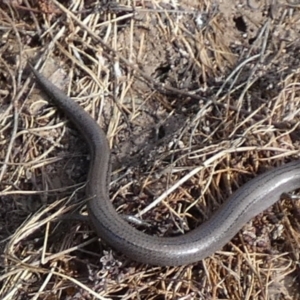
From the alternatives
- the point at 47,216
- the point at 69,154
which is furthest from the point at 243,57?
the point at 47,216

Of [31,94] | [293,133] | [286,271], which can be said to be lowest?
[286,271]

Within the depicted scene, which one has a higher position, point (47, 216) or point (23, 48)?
point (23, 48)

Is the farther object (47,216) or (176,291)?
(47,216)

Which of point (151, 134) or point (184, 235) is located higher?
point (151, 134)

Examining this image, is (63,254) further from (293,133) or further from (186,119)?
(293,133)
